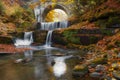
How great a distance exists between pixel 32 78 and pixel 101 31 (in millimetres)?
10160

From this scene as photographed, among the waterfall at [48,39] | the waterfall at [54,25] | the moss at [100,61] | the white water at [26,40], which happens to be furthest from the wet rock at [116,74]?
the waterfall at [54,25]

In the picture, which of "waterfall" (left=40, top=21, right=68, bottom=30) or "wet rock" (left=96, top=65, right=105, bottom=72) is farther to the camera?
"waterfall" (left=40, top=21, right=68, bottom=30)

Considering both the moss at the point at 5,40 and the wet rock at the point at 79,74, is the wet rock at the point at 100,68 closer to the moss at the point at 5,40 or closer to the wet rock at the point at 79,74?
the wet rock at the point at 79,74

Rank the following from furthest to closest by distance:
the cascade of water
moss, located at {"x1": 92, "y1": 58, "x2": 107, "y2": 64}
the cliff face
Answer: the cliff face
the cascade of water
moss, located at {"x1": 92, "y1": 58, "x2": 107, "y2": 64}

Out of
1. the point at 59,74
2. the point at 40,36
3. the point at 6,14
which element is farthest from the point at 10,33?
the point at 59,74

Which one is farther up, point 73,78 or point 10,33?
point 10,33

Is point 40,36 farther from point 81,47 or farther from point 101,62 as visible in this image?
point 101,62

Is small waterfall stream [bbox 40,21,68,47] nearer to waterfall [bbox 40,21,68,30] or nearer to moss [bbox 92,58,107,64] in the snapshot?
waterfall [bbox 40,21,68,30]

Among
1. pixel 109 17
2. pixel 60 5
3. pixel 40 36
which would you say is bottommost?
pixel 40 36

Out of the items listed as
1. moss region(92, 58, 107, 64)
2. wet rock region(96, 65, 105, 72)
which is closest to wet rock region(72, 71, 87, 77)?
wet rock region(96, 65, 105, 72)

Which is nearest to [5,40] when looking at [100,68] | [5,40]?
[5,40]

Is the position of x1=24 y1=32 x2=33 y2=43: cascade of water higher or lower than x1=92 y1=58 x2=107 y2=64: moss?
higher

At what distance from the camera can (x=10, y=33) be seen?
930 inches

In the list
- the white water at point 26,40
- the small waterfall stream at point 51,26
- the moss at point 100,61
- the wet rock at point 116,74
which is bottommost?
the wet rock at point 116,74
